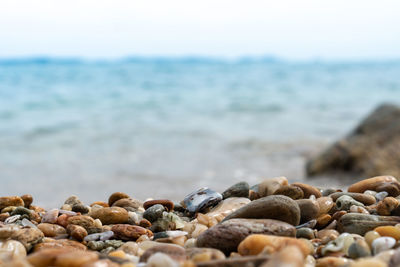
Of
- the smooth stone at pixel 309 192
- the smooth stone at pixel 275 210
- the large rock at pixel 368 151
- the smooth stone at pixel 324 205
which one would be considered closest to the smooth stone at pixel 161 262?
the smooth stone at pixel 275 210

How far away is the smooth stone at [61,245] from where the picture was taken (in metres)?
1.73

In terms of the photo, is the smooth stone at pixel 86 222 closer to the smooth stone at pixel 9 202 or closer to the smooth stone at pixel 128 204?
the smooth stone at pixel 128 204

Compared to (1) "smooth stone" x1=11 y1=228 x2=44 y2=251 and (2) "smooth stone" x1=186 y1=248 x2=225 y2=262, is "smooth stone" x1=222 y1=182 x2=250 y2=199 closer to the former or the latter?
(2) "smooth stone" x1=186 y1=248 x2=225 y2=262

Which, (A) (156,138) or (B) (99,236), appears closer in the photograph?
(B) (99,236)

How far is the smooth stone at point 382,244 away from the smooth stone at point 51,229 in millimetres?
1250

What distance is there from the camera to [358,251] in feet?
5.02

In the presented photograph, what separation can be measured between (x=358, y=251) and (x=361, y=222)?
1.02 ft

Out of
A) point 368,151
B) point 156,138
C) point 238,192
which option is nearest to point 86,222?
point 238,192

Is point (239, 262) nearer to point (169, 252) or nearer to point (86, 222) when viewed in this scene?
point (169, 252)

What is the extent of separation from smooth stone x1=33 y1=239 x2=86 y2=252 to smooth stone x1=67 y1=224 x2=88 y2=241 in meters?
0.03

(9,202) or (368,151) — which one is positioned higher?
(9,202)

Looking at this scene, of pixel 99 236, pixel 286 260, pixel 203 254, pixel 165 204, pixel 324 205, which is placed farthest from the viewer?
pixel 165 204

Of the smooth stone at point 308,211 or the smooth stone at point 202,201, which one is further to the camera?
the smooth stone at point 202,201

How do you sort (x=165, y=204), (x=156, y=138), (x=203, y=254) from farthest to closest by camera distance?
(x=156, y=138) < (x=165, y=204) < (x=203, y=254)
